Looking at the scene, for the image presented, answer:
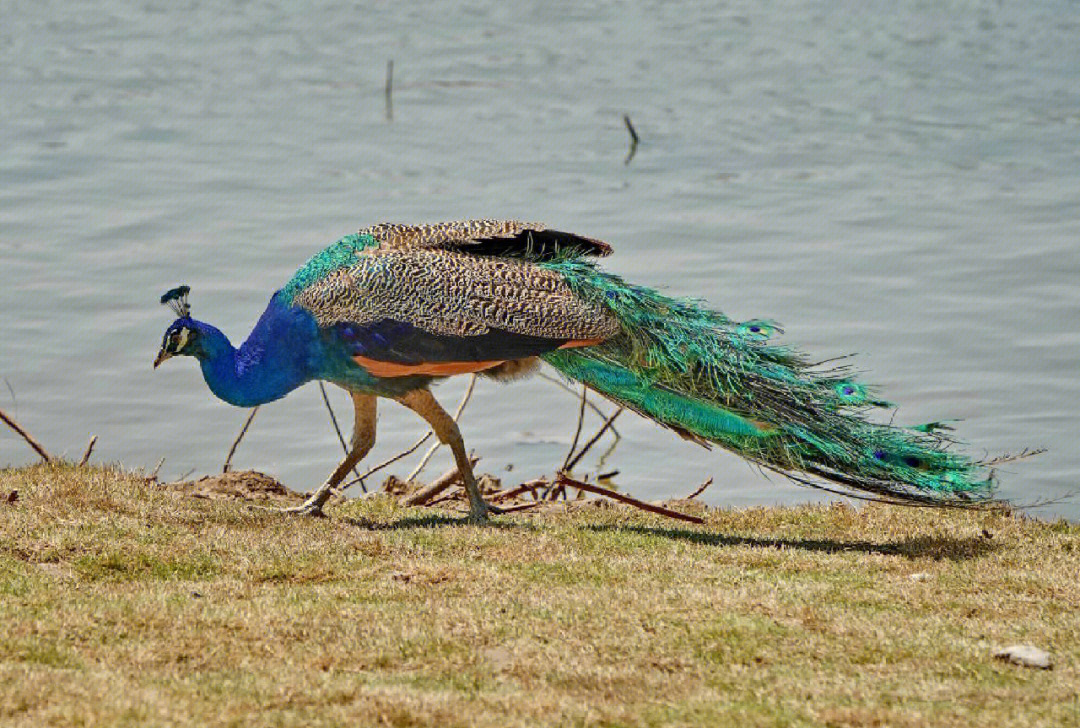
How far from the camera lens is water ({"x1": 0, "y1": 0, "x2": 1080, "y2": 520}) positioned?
13.6 metres

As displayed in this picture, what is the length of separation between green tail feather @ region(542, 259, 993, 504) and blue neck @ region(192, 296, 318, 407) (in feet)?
4.23

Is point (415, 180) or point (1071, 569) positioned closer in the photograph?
point (1071, 569)

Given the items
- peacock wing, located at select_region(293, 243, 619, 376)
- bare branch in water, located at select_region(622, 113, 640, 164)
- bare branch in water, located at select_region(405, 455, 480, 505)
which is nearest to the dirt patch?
bare branch in water, located at select_region(405, 455, 480, 505)

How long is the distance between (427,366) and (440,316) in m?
0.28

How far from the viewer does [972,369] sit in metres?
14.4

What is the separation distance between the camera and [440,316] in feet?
29.7

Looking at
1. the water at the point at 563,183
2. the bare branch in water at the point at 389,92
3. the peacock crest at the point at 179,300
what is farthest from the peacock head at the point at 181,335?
the bare branch in water at the point at 389,92

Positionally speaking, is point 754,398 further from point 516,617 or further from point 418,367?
point 516,617

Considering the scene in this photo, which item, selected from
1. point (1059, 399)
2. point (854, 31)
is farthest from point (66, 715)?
point (854, 31)

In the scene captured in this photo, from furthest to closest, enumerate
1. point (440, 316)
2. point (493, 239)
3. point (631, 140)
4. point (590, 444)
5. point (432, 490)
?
point (631, 140)
point (590, 444)
point (432, 490)
point (493, 239)
point (440, 316)

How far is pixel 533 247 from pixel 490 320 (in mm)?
702

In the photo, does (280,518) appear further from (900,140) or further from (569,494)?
(900,140)

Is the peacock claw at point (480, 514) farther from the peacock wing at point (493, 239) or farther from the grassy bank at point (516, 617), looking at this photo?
the peacock wing at point (493, 239)

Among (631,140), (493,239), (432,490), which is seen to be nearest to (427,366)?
(493,239)
